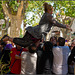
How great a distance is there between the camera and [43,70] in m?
3.28

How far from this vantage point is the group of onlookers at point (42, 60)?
10.1ft

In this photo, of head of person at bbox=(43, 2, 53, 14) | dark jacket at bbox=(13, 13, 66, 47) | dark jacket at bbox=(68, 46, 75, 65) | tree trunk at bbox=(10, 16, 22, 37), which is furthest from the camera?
tree trunk at bbox=(10, 16, 22, 37)

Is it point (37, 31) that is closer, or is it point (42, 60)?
point (42, 60)

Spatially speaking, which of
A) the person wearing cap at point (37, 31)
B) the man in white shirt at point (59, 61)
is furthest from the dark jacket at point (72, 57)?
the person wearing cap at point (37, 31)

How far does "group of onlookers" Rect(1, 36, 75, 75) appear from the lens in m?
3.07

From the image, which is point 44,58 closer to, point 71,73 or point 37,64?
point 37,64

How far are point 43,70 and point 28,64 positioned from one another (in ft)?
1.42

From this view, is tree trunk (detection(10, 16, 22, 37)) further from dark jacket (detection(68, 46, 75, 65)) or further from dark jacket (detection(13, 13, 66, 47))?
dark jacket (detection(68, 46, 75, 65))

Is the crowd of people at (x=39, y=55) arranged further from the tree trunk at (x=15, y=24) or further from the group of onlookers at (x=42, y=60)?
the tree trunk at (x=15, y=24)

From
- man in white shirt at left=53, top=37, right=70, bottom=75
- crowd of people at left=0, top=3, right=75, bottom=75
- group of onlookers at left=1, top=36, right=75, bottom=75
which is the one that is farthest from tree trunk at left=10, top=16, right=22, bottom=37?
man in white shirt at left=53, top=37, right=70, bottom=75

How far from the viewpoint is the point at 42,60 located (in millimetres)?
3232

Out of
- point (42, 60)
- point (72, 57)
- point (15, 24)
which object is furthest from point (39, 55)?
point (15, 24)

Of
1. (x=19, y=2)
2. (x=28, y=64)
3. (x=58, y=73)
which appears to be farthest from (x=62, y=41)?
(x=19, y=2)

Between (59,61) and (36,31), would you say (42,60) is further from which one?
(36,31)
